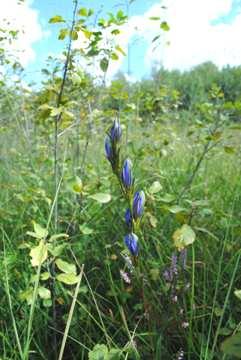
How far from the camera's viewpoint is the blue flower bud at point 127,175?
0.78 meters

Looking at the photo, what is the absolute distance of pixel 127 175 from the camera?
0.78 metres

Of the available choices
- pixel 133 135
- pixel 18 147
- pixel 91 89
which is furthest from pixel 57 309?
pixel 18 147

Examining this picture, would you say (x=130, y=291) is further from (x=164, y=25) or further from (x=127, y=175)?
(x=164, y=25)

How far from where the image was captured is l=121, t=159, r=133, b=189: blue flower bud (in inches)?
30.7

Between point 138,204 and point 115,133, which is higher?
point 115,133

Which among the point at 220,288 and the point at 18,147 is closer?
the point at 220,288

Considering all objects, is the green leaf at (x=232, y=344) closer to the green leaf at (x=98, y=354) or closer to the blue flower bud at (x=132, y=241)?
the blue flower bud at (x=132, y=241)

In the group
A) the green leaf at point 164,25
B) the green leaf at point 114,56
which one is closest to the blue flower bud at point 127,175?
the green leaf at point 114,56

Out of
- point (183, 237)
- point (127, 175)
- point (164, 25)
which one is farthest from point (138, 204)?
point (164, 25)

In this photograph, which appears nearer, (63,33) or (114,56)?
(63,33)

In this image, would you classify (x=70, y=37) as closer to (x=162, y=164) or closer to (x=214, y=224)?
(x=214, y=224)

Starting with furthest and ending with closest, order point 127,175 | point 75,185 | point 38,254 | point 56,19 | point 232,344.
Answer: point 56,19 → point 75,185 → point 38,254 → point 127,175 → point 232,344

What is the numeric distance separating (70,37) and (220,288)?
3.11 feet

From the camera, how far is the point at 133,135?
12.3ft
